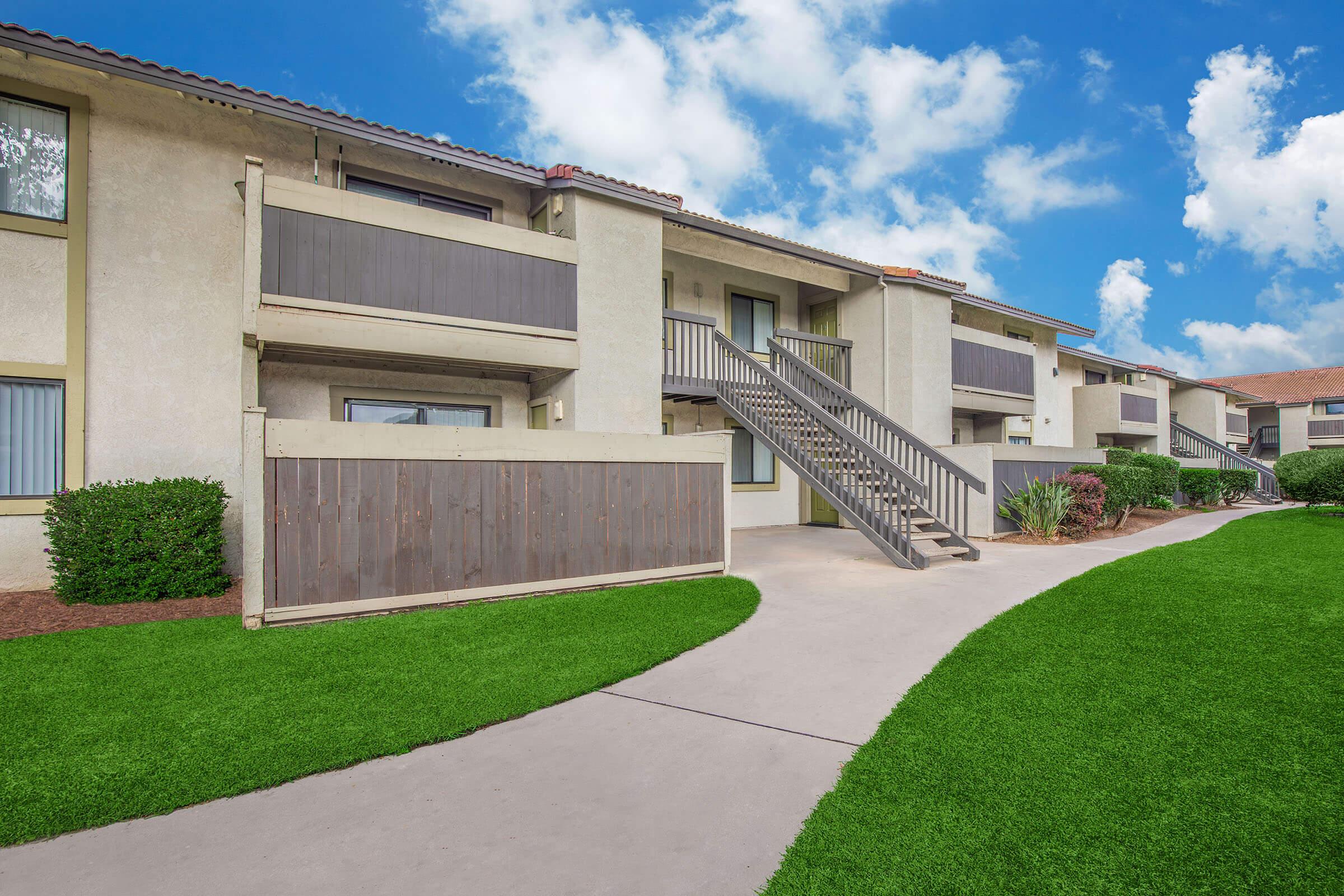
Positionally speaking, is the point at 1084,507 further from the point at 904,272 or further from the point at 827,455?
the point at 904,272

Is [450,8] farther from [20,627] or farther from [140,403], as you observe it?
[20,627]

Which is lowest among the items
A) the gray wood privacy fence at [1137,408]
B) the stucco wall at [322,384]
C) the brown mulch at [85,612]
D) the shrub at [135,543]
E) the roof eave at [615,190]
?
the brown mulch at [85,612]

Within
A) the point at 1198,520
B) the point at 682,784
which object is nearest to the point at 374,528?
the point at 682,784

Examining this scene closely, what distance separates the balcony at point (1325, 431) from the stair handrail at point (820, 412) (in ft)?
126

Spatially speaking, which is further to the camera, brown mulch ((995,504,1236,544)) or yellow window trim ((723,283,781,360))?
yellow window trim ((723,283,781,360))

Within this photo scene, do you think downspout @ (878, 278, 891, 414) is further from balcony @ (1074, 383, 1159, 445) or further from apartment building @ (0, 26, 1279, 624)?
balcony @ (1074, 383, 1159, 445)

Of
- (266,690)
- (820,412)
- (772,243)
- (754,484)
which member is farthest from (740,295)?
(266,690)

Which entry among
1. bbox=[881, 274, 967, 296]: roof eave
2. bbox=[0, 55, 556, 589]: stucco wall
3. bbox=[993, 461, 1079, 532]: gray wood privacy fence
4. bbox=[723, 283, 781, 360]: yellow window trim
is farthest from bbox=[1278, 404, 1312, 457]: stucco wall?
bbox=[0, 55, 556, 589]: stucco wall

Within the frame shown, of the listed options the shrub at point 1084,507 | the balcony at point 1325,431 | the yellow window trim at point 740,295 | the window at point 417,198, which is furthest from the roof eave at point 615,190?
the balcony at point 1325,431

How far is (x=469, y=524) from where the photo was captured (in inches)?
274

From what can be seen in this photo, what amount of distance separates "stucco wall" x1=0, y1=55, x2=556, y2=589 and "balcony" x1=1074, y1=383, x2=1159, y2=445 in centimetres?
2505

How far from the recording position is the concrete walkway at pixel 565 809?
245 cm

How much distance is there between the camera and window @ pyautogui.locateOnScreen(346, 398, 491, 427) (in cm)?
1012

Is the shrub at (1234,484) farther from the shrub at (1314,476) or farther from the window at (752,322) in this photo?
the window at (752,322)
